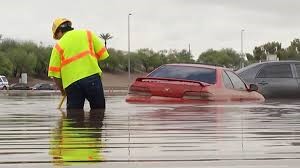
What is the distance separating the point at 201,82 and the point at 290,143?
641 cm

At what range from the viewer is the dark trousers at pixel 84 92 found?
7.61 metres

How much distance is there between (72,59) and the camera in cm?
754

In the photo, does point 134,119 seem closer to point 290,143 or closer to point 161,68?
point 290,143

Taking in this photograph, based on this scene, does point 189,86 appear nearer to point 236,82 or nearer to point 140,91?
point 140,91

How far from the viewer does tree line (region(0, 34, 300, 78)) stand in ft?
286

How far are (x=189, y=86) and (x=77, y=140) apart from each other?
6.17 metres

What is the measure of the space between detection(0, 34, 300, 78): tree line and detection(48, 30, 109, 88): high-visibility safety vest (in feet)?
250

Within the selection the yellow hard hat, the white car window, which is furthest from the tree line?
the yellow hard hat

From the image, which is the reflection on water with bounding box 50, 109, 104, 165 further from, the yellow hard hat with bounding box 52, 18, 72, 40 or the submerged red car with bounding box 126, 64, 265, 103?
the submerged red car with bounding box 126, 64, 265, 103

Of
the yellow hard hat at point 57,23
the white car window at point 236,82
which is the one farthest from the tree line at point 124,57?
the yellow hard hat at point 57,23

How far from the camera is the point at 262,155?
3805 millimetres

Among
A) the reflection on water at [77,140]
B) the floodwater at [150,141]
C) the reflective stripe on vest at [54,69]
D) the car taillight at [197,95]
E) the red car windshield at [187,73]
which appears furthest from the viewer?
the red car windshield at [187,73]

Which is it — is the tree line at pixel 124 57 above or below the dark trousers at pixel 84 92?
above

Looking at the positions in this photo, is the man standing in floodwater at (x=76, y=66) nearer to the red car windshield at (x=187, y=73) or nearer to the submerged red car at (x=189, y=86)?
the submerged red car at (x=189, y=86)
